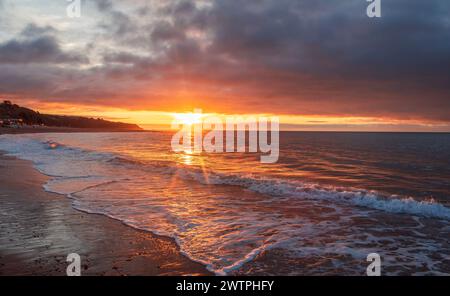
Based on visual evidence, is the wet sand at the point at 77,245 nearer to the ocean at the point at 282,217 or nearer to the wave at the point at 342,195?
the ocean at the point at 282,217

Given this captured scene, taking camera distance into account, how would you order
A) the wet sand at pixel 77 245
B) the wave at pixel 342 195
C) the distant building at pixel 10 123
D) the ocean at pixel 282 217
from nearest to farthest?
the wet sand at pixel 77 245 → the ocean at pixel 282 217 → the wave at pixel 342 195 → the distant building at pixel 10 123

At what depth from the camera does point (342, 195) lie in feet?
50.6

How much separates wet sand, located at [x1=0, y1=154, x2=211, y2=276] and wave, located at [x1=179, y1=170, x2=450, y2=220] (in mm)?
8817

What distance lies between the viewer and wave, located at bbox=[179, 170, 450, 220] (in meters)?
12.9

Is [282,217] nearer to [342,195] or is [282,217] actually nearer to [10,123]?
[342,195]

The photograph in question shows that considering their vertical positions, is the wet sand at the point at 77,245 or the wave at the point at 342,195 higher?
the wet sand at the point at 77,245

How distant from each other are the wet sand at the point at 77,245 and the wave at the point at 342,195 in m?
8.82

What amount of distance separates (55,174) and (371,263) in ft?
63.2

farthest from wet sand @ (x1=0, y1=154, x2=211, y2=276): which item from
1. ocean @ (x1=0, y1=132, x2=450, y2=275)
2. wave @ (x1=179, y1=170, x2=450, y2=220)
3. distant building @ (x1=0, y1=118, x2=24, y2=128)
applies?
distant building @ (x1=0, y1=118, x2=24, y2=128)

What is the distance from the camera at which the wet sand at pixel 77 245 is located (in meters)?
6.66

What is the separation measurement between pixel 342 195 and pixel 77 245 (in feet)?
37.5

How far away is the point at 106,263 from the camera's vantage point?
6922 millimetres

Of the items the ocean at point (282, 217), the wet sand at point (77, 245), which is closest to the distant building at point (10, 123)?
the ocean at point (282, 217)
